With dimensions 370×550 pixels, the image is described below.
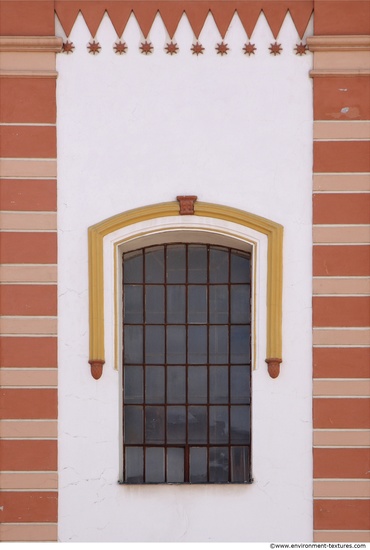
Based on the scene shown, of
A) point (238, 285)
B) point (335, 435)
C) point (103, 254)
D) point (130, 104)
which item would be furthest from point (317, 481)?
point (130, 104)

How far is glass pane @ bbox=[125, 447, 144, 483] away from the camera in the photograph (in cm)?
1766

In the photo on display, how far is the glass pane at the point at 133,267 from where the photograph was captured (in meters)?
17.8

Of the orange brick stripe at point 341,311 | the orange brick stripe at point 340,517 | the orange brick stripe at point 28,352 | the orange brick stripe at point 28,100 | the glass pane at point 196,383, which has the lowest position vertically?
the orange brick stripe at point 340,517

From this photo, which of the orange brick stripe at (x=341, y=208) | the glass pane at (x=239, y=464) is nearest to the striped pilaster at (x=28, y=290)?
the glass pane at (x=239, y=464)

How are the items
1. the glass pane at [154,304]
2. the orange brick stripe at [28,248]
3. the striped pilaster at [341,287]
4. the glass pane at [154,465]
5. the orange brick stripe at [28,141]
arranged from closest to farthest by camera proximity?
the striped pilaster at [341,287], the orange brick stripe at [28,248], the orange brick stripe at [28,141], the glass pane at [154,465], the glass pane at [154,304]

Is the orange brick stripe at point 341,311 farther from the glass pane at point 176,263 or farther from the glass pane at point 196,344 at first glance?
the glass pane at point 176,263

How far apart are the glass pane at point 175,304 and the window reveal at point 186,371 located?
12 mm

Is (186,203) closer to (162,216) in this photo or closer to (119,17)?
(162,216)

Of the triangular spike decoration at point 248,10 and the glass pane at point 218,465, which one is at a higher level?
the triangular spike decoration at point 248,10

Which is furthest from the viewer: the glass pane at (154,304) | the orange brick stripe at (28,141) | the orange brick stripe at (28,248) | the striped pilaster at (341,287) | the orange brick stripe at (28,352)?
the glass pane at (154,304)

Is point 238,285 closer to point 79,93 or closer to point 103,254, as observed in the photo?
point 103,254

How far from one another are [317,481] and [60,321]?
11.8 ft

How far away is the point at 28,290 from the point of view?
17.4 m

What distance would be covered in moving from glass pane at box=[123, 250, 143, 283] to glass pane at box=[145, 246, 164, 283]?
75mm
